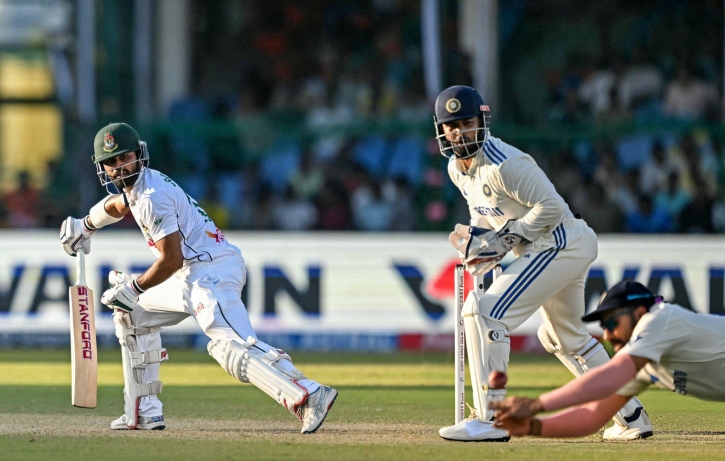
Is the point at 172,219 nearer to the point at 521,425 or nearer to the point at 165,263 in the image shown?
the point at 165,263

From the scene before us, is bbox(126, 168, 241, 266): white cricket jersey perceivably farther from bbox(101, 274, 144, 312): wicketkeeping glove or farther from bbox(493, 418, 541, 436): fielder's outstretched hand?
bbox(493, 418, 541, 436): fielder's outstretched hand

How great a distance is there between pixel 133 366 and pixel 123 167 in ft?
3.80

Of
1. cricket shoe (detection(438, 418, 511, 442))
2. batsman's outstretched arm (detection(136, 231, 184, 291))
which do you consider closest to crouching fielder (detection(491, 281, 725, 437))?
cricket shoe (detection(438, 418, 511, 442))

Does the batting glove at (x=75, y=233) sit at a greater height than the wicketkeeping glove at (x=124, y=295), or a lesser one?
greater

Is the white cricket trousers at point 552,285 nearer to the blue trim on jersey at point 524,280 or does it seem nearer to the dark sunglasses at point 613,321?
the blue trim on jersey at point 524,280

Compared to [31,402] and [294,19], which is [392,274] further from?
[294,19]

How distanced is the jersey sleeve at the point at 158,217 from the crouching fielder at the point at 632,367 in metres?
2.51

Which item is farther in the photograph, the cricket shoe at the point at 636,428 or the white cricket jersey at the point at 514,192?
the cricket shoe at the point at 636,428

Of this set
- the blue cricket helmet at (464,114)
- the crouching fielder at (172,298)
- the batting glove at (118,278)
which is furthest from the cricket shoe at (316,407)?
the blue cricket helmet at (464,114)

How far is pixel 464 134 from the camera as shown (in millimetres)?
6090

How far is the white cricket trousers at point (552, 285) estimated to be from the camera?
5977 mm

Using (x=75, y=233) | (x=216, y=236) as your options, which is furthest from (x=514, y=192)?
(x=75, y=233)

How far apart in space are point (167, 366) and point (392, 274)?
2865mm

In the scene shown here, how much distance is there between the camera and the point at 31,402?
26.0ft
